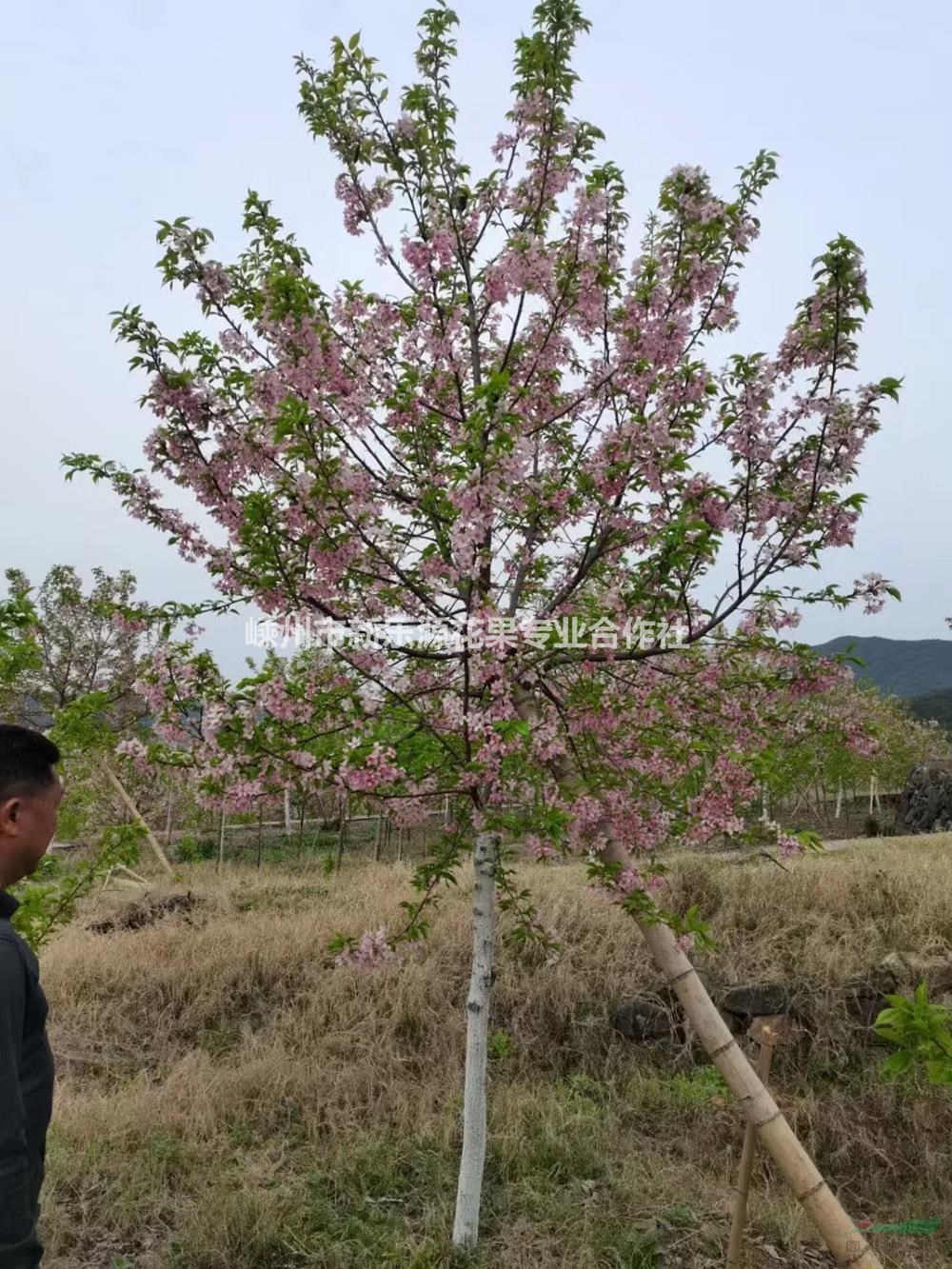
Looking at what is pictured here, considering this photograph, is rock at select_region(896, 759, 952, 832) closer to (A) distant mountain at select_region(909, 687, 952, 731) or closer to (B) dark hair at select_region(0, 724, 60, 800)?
(B) dark hair at select_region(0, 724, 60, 800)

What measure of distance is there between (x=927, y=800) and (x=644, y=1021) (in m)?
13.6

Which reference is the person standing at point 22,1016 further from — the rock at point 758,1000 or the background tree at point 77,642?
the background tree at point 77,642

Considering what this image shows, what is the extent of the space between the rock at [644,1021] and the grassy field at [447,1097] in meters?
0.11

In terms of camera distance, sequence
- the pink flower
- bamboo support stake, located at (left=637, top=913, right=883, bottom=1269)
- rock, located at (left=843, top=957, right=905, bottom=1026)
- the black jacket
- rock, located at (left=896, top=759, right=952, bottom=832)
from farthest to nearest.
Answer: rock, located at (left=896, top=759, right=952, bottom=832)
rock, located at (left=843, top=957, right=905, bottom=1026)
the pink flower
bamboo support stake, located at (left=637, top=913, right=883, bottom=1269)
the black jacket

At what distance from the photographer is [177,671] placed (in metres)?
3.39

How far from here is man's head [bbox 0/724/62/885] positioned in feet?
6.47

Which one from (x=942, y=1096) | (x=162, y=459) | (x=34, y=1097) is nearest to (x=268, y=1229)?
(x=34, y=1097)

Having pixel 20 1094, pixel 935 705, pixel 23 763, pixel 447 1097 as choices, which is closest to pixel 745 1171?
pixel 447 1097

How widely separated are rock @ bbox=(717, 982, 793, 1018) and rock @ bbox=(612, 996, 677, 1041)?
1.63 feet

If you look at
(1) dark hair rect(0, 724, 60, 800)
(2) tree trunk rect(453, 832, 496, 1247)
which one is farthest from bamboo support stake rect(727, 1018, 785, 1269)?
(1) dark hair rect(0, 724, 60, 800)

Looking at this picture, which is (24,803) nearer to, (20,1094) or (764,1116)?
(20,1094)

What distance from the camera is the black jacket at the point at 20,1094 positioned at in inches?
65.9

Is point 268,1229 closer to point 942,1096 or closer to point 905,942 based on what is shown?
point 942,1096

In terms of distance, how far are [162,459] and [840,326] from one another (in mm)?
3091
